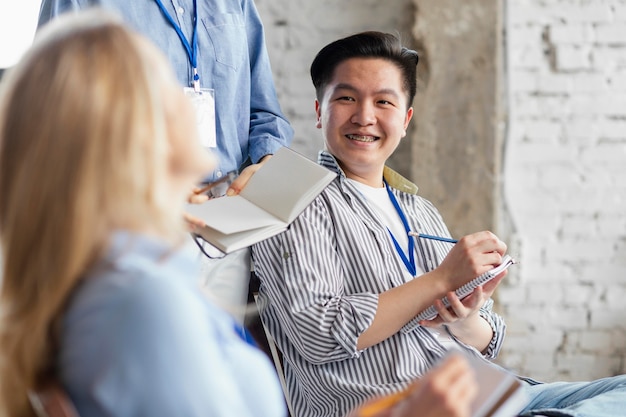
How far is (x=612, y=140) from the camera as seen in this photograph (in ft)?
8.90

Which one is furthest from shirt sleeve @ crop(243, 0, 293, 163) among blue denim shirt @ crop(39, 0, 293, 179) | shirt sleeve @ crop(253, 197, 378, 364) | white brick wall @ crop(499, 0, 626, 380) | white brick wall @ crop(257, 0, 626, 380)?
white brick wall @ crop(499, 0, 626, 380)

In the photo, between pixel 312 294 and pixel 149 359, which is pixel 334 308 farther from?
pixel 149 359

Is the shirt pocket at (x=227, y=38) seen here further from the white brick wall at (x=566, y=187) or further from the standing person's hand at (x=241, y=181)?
the white brick wall at (x=566, y=187)

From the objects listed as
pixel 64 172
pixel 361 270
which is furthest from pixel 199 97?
pixel 64 172

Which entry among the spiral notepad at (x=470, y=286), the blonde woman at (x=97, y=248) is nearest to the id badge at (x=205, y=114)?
the spiral notepad at (x=470, y=286)

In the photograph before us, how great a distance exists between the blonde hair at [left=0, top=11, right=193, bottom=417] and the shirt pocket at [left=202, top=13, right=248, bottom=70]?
0.97m

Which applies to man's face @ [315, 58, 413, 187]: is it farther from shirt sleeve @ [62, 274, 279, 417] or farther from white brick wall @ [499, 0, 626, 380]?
white brick wall @ [499, 0, 626, 380]

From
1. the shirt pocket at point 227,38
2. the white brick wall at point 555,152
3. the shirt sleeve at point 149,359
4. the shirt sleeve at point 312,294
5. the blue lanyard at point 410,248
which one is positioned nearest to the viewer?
the shirt sleeve at point 149,359

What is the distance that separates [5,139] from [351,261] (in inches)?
35.1

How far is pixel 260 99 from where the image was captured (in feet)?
5.97

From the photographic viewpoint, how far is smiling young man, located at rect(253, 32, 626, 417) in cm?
141

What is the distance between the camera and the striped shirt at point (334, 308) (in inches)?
55.4

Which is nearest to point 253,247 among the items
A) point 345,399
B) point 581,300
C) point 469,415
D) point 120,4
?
point 345,399

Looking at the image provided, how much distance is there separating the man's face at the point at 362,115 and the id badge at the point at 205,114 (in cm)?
26
